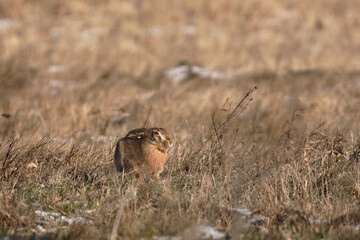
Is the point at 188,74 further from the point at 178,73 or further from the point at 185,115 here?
the point at 185,115

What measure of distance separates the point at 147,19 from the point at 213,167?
14013mm

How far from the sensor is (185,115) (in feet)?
30.2

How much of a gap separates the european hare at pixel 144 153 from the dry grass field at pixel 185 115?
135 millimetres

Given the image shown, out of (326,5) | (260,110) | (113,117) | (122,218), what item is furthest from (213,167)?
(326,5)

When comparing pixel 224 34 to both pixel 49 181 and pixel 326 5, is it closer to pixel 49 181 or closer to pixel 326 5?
pixel 326 5

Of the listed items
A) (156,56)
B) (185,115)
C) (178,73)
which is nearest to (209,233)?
(185,115)

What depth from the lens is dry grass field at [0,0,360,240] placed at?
440 centimetres

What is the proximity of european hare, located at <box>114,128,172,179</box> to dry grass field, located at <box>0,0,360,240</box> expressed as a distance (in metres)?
0.13

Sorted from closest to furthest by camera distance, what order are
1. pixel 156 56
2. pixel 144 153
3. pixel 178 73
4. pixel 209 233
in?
pixel 209 233
pixel 144 153
pixel 178 73
pixel 156 56

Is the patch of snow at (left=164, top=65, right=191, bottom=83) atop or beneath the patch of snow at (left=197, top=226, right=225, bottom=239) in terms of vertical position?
beneath

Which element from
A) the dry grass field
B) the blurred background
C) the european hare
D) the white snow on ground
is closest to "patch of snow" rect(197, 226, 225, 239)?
Answer: the dry grass field

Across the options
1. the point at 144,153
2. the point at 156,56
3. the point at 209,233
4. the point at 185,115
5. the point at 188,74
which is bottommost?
the point at 156,56

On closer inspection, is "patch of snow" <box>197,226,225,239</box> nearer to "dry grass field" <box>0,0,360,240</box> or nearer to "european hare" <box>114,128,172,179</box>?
"dry grass field" <box>0,0,360,240</box>

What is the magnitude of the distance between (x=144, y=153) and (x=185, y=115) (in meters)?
4.35
